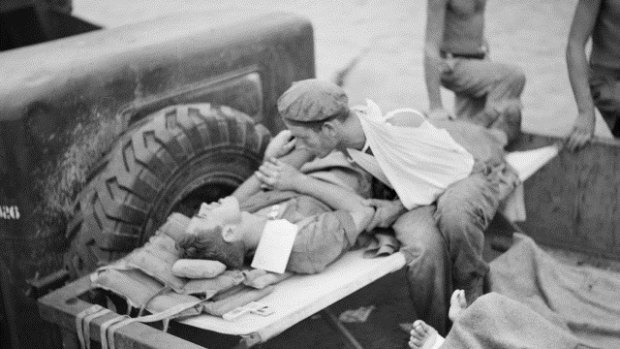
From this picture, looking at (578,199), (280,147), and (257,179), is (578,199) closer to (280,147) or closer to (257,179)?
(280,147)

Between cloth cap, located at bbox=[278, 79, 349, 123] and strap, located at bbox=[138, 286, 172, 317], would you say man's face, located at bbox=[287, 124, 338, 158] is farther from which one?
strap, located at bbox=[138, 286, 172, 317]

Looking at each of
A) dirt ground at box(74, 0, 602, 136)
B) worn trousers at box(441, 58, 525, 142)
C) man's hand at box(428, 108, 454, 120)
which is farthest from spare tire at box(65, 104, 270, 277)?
dirt ground at box(74, 0, 602, 136)

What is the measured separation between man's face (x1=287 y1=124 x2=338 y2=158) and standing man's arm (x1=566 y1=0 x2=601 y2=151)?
1.55m

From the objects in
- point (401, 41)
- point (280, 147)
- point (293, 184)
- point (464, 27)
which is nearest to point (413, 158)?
point (293, 184)

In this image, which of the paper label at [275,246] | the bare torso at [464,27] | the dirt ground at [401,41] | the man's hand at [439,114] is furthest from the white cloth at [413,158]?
the dirt ground at [401,41]

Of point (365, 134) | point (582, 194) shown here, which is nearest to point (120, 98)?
point (365, 134)

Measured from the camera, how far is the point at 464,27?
5156 millimetres

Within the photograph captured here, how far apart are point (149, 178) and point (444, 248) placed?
1.29 meters

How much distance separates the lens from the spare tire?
3439mm

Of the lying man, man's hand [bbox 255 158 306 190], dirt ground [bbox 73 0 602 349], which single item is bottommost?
dirt ground [bbox 73 0 602 349]

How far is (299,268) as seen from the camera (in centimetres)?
333

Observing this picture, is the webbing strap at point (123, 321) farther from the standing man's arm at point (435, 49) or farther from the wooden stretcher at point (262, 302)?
the standing man's arm at point (435, 49)

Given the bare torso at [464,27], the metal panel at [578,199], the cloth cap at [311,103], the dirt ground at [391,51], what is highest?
the cloth cap at [311,103]

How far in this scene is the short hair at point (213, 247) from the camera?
3197mm
